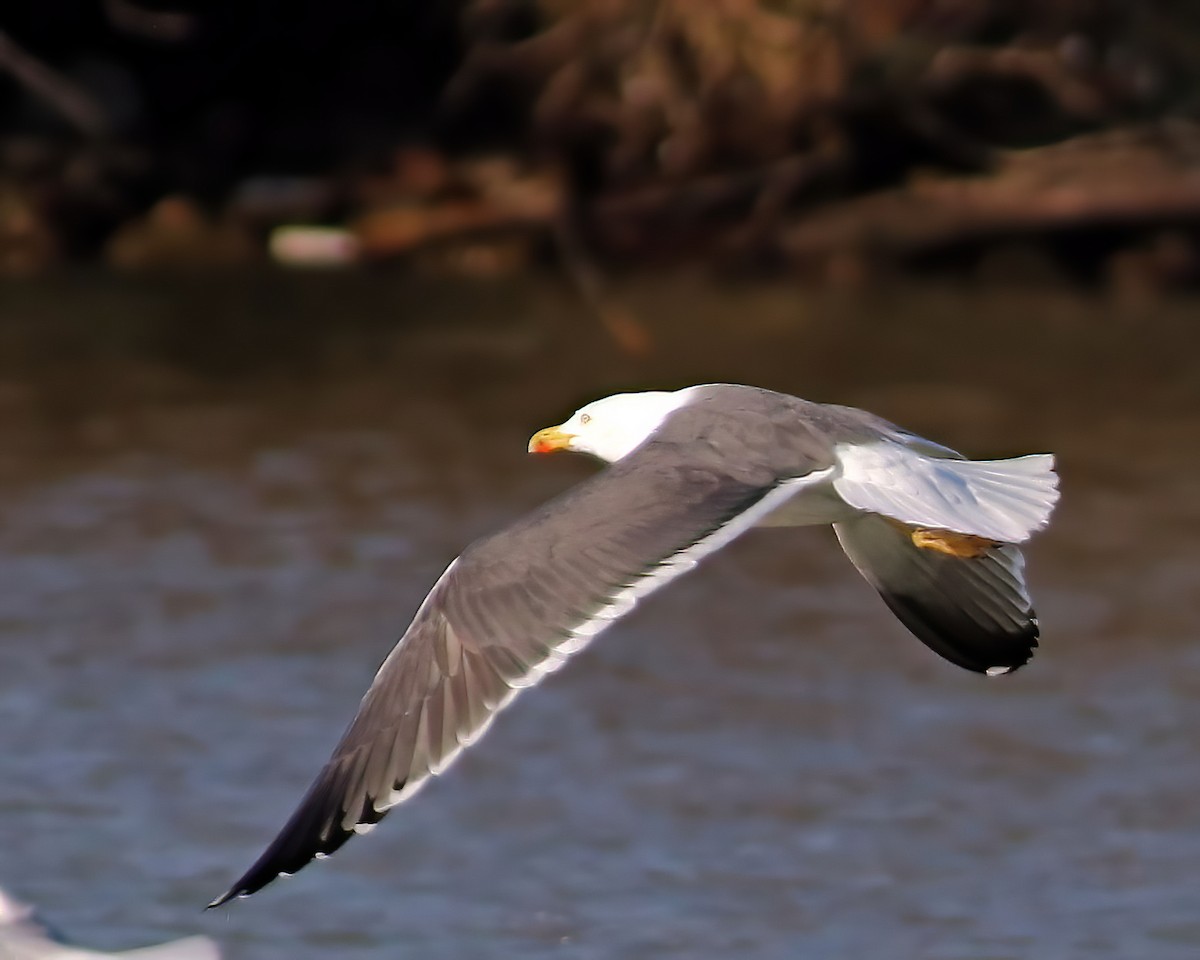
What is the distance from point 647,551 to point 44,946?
1121mm

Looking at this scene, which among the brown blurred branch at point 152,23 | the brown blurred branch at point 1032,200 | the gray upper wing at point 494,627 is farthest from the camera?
the brown blurred branch at point 152,23

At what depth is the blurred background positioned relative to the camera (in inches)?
209

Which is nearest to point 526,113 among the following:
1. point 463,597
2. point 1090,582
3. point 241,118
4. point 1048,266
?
point 241,118

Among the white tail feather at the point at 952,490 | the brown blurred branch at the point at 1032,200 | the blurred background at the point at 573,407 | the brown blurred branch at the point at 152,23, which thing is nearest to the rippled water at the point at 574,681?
the blurred background at the point at 573,407

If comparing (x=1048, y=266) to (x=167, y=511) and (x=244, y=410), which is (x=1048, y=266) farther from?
(x=167, y=511)

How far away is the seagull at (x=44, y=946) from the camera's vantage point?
3504 mm

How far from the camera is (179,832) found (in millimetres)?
5449

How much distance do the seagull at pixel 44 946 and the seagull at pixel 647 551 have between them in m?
0.14

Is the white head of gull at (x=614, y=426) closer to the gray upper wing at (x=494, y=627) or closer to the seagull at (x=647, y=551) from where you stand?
the seagull at (x=647, y=551)

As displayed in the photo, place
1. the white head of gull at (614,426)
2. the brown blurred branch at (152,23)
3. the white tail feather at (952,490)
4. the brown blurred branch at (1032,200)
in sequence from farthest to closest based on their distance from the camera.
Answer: the brown blurred branch at (152,23) → the brown blurred branch at (1032,200) → the white head of gull at (614,426) → the white tail feather at (952,490)

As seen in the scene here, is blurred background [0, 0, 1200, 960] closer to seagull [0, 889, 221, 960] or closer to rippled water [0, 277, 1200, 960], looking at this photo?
rippled water [0, 277, 1200, 960]

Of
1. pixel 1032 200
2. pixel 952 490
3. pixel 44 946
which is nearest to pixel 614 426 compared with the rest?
pixel 952 490

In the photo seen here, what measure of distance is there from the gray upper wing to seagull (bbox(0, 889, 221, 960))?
0.12 meters

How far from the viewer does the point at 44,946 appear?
3.67m
